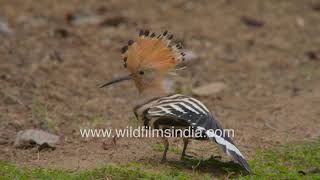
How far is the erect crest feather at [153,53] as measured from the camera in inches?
227

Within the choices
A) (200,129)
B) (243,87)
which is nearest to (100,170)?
(200,129)

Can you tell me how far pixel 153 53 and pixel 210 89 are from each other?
2.55 meters

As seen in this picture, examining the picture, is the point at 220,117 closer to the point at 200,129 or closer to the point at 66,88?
the point at 66,88

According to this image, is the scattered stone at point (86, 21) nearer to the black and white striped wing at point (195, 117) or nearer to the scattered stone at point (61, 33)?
the scattered stone at point (61, 33)

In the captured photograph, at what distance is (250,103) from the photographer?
26.1 feet

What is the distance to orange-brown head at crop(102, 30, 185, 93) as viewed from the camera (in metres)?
5.78

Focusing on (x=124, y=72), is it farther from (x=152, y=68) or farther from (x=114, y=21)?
(x=152, y=68)

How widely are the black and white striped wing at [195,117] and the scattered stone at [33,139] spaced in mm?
1237

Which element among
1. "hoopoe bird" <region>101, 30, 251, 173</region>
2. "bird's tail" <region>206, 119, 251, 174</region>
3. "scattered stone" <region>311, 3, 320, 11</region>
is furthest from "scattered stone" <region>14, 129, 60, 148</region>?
"scattered stone" <region>311, 3, 320, 11</region>

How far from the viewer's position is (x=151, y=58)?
19.1ft

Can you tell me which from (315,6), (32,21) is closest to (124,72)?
(32,21)

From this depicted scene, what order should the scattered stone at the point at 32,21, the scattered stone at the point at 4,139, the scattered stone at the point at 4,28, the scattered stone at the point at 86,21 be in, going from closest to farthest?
the scattered stone at the point at 4,139, the scattered stone at the point at 4,28, the scattered stone at the point at 32,21, the scattered stone at the point at 86,21

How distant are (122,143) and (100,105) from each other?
1355mm

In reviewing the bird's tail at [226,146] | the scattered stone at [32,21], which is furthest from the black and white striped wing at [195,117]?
the scattered stone at [32,21]
